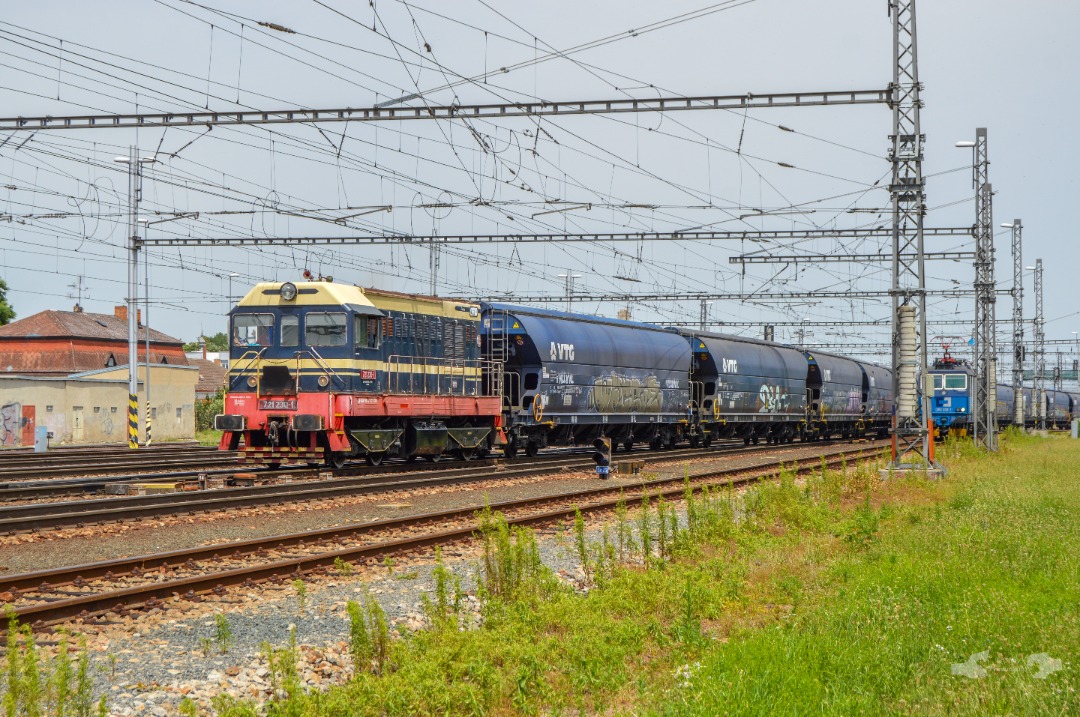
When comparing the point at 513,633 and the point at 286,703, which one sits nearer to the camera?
the point at 286,703

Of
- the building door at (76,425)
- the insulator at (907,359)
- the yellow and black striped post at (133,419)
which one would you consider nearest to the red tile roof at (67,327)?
the building door at (76,425)

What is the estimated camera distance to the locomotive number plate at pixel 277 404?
70.3 feet

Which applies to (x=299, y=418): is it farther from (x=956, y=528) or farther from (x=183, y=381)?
(x=183, y=381)

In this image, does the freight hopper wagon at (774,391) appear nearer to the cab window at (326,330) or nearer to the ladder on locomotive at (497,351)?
the ladder on locomotive at (497,351)

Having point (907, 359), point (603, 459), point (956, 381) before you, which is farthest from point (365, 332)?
point (956, 381)

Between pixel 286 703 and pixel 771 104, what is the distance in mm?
17333

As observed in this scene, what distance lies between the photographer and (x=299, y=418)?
69.2 feet

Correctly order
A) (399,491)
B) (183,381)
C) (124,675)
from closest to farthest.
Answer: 1. (124,675)
2. (399,491)
3. (183,381)

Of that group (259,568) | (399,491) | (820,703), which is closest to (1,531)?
(259,568)

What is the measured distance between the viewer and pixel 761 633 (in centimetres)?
801

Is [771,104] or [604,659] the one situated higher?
[771,104]

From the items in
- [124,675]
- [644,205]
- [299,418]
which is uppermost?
[644,205]

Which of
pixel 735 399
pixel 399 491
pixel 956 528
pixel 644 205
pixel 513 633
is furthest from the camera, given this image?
pixel 735 399

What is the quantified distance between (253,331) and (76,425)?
27.1 meters
